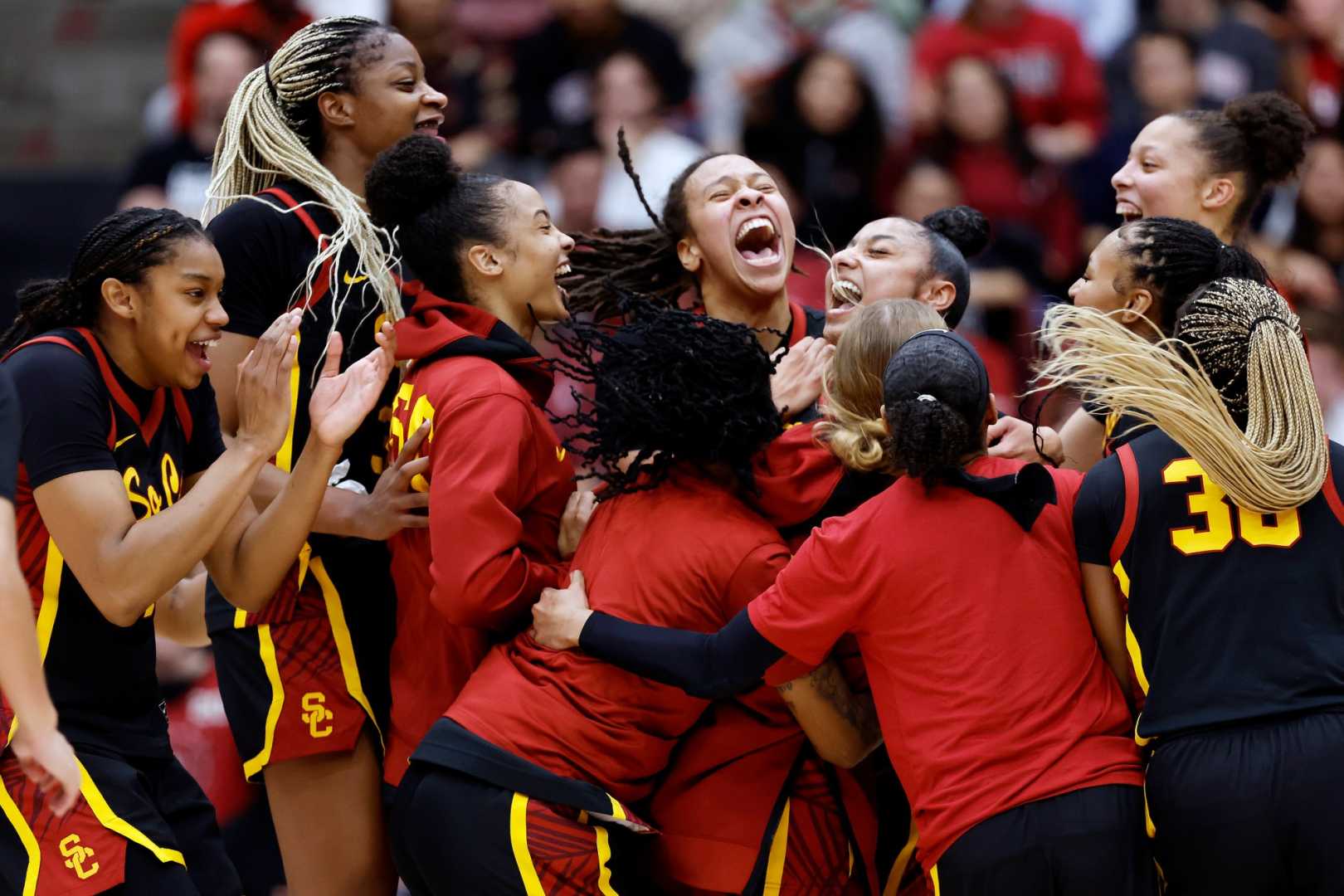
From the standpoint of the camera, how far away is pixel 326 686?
4055 millimetres

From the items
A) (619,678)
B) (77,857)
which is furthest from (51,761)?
(619,678)

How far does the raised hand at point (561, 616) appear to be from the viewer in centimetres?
355

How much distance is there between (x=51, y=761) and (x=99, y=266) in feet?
4.03

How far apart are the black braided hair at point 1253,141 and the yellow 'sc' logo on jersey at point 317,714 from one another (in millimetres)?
2482

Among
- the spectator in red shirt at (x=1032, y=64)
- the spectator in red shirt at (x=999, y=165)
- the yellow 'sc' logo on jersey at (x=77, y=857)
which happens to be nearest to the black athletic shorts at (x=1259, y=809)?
the yellow 'sc' logo on jersey at (x=77, y=857)

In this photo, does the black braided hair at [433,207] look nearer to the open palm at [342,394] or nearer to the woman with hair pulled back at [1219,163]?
the open palm at [342,394]

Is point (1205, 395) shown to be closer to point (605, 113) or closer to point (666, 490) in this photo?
point (666, 490)

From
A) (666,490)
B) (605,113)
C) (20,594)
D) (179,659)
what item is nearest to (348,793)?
(666,490)

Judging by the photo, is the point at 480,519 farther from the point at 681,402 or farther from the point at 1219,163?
the point at 1219,163

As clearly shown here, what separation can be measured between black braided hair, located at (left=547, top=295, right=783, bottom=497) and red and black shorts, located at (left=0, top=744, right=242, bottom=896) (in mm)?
1126

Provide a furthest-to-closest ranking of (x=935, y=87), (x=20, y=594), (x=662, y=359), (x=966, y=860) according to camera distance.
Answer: (x=935, y=87) < (x=662, y=359) < (x=966, y=860) < (x=20, y=594)

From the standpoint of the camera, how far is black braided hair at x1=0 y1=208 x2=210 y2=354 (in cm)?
369

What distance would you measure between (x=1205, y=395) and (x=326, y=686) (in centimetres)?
200

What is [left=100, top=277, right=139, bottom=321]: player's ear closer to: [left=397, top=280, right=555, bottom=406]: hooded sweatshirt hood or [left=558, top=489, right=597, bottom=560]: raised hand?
[left=397, top=280, right=555, bottom=406]: hooded sweatshirt hood
